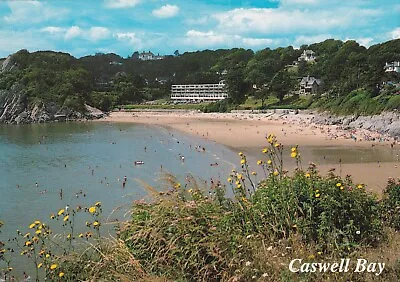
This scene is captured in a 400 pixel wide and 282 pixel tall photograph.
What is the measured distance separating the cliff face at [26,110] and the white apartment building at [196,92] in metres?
40.1

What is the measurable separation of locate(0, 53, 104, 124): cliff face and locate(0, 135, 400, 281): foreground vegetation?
85.5 m

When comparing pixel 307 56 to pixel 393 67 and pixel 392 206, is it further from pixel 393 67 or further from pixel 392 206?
pixel 392 206

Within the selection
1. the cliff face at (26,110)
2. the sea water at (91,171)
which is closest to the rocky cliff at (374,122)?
the sea water at (91,171)

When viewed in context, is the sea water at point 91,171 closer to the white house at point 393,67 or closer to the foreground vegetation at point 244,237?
the foreground vegetation at point 244,237

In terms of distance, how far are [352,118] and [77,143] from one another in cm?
3023

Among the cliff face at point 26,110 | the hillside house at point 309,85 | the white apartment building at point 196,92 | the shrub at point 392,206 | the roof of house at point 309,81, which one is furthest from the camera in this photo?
the white apartment building at point 196,92

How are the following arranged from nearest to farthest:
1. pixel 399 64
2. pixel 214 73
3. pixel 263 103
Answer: pixel 399 64
pixel 263 103
pixel 214 73

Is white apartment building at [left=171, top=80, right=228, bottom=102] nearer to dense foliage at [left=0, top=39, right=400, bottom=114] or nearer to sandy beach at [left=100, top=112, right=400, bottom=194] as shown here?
dense foliage at [left=0, top=39, right=400, bottom=114]

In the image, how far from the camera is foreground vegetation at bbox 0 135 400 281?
5293 mm

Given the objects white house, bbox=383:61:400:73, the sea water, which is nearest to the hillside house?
Result: white house, bbox=383:61:400:73

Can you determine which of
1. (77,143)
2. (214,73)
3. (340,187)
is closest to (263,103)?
(77,143)

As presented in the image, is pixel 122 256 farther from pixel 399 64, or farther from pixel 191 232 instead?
pixel 399 64

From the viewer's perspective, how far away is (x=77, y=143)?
45938 mm

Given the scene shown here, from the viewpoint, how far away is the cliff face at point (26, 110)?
87500mm
